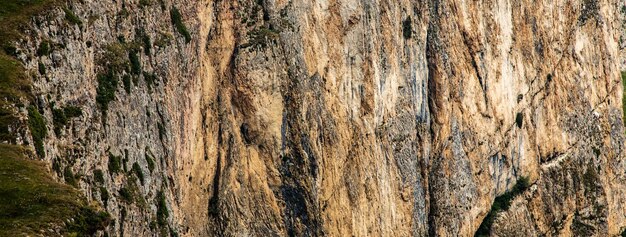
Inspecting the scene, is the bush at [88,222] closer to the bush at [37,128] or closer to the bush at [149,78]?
the bush at [37,128]

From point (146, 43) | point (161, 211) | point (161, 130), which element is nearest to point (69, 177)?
point (161, 211)

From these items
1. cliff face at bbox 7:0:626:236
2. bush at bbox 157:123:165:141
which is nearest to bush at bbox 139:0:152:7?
cliff face at bbox 7:0:626:236

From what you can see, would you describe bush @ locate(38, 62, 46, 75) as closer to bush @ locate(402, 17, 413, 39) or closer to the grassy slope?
the grassy slope

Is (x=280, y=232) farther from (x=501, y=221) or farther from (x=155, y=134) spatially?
(x=501, y=221)

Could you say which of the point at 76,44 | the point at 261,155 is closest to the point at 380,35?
the point at 261,155

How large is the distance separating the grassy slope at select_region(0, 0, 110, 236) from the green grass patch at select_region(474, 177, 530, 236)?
6702cm

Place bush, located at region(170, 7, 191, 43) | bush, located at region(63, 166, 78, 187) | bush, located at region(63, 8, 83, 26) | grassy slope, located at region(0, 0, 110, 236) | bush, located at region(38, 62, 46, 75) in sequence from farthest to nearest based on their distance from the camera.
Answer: bush, located at region(170, 7, 191, 43), bush, located at region(63, 8, 83, 26), bush, located at region(38, 62, 46, 75), bush, located at region(63, 166, 78, 187), grassy slope, located at region(0, 0, 110, 236)

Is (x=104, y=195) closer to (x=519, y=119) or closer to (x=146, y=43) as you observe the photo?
(x=146, y=43)

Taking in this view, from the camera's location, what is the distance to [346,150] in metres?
89.5

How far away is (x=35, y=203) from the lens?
45.7 meters

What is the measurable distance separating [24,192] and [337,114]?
4472cm

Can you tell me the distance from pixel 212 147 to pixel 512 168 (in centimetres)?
4767

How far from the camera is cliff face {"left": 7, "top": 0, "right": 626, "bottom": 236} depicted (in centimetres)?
6012

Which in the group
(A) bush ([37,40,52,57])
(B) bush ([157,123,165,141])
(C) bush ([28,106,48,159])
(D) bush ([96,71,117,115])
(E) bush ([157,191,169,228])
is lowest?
(E) bush ([157,191,169,228])
